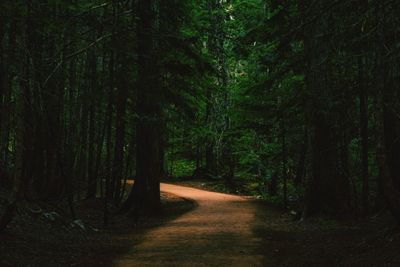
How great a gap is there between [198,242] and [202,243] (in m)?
0.20

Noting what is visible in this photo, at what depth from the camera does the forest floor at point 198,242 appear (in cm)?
947

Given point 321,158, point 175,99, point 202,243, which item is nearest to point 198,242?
point 202,243

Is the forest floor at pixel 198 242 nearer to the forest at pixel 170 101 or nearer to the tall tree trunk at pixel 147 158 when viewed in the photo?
the forest at pixel 170 101

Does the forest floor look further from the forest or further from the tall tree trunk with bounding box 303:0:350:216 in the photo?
the tall tree trunk with bounding box 303:0:350:216

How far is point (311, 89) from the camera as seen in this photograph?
16.3 m

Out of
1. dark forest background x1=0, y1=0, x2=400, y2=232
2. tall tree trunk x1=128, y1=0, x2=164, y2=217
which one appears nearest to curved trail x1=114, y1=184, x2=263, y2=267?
tall tree trunk x1=128, y1=0, x2=164, y2=217

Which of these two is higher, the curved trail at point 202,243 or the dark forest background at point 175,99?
the dark forest background at point 175,99

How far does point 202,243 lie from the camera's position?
12.0 m

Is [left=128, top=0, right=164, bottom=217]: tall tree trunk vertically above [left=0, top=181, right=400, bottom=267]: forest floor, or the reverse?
[left=128, top=0, right=164, bottom=217]: tall tree trunk

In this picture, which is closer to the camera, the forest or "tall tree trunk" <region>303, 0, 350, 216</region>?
the forest

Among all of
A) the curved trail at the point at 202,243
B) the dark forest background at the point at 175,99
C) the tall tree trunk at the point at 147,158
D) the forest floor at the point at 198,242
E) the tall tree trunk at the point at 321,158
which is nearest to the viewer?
the forest floor at the point at 198,242

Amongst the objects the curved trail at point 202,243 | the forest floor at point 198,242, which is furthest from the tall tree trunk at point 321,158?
the curved trail at point 202,243

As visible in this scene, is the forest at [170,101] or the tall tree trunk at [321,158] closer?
the forest at [170,101]

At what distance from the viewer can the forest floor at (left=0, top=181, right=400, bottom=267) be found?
31.1ft
